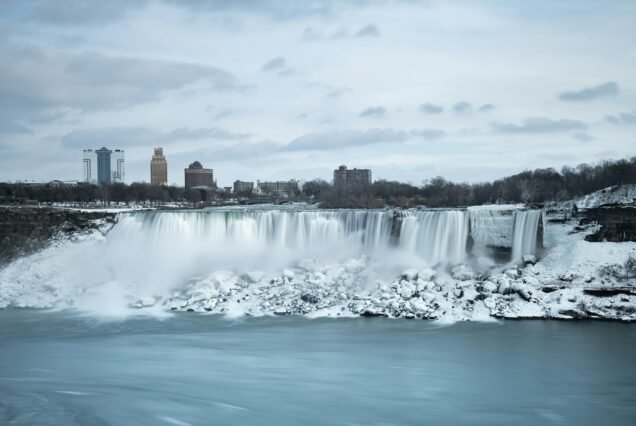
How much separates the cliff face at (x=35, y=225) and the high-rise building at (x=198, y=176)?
426ft

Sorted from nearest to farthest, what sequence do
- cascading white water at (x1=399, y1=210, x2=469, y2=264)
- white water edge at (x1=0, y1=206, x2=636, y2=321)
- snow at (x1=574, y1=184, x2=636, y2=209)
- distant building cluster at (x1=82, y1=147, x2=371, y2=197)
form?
white water edge at (x1=0, y1=206, x2=636, y2=321) < cascading white water at (x1=399, y1=210, x2=469, y2=264) < snow at (x1=574, y1=184, x2=636, y2=209) < distant building cluster at (x1=82, y1=147, x2=371, y2=197)

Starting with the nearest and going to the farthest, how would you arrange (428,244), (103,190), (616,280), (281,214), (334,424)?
(334,424), (616,280), (428,244), (281,214), (103,190)

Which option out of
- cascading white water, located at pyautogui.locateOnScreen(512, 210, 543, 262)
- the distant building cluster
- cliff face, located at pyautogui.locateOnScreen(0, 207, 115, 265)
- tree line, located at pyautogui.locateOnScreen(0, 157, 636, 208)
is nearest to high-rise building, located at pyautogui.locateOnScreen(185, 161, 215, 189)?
the distant building cluster

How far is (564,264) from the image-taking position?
89.5ft

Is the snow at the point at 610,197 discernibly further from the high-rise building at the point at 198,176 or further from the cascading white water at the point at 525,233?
the high-rise building at the point at 198,176

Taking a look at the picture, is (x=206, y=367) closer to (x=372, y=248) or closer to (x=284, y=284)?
(x=284, y=284)

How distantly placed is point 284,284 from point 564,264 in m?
12.5

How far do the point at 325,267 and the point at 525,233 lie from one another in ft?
33.4

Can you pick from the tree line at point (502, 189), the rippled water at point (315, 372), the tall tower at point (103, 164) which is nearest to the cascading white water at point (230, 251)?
the rippled water at point (315, 372)

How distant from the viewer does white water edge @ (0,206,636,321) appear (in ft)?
82.2

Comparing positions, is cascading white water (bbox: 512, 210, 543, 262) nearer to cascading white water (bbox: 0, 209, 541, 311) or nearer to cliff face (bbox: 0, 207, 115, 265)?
cascading white water (bbox: 0, 209, 541, 311)

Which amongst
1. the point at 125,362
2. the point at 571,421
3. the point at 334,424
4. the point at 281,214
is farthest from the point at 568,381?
the point at 281,214

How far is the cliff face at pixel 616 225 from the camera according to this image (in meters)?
28.3

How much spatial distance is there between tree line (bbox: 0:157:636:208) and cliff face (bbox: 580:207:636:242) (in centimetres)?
1680
